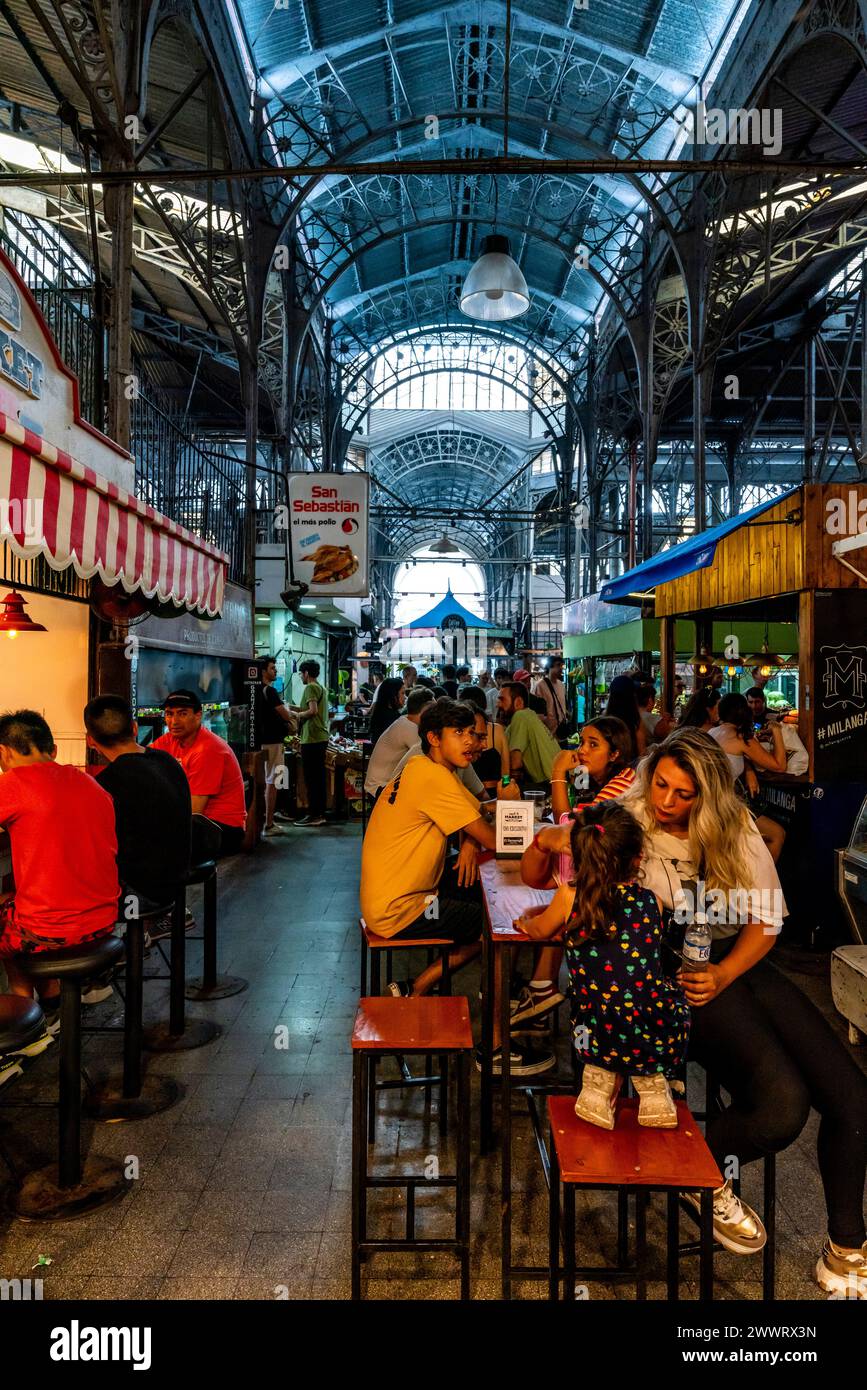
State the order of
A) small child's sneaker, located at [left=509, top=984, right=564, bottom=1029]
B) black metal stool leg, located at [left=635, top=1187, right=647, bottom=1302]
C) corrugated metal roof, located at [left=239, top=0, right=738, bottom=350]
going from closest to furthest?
black metal stool leg, located at [left=635, top=1187, right=647, bottom=1302] < small child's sneaker, located at [left=509, top=984, right=564, bottom=1029] < corrugated metal roof, located at [left=239, top=0, right=738, bottom=350]

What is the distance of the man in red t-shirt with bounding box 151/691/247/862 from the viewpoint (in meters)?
5.54

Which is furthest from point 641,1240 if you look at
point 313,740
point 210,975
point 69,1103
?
point 313,740

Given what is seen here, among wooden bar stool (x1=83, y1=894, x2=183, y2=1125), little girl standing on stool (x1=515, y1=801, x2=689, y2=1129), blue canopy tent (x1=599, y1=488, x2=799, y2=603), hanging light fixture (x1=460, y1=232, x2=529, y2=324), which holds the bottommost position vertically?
wooden bar stool (x1=83, y1=894, x2=183, y2=1125)

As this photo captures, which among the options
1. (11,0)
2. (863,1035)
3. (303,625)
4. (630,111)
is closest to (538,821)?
(863,1035)

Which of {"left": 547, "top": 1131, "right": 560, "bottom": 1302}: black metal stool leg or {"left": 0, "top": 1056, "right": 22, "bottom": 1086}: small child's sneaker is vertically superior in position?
{"left": 547, "top": 1131, "right": 560, "bottom": 1302}: black metal stool leg

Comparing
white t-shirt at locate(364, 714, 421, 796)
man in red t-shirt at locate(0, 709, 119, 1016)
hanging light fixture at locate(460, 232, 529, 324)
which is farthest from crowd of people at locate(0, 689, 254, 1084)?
hanging light fixture at locate(460, 232, 529, 324)

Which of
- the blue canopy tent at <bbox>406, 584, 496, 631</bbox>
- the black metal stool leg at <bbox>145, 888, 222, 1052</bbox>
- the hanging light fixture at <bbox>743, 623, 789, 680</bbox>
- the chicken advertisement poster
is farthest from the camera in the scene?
the blue canopy tent at <bbox>406, 584, 496, 631</bbox>

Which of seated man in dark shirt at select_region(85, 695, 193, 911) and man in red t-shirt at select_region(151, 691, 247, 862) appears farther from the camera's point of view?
man in red t-shirt at select_region(151, 691, 247, 862)

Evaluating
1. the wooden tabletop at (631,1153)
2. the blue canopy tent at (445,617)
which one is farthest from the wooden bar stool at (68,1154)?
the blue canopy tent at (445,617)

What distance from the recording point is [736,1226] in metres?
2.69

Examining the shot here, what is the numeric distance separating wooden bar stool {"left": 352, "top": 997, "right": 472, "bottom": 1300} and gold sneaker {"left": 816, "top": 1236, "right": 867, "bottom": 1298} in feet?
3.79

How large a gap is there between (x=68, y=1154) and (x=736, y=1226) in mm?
2446

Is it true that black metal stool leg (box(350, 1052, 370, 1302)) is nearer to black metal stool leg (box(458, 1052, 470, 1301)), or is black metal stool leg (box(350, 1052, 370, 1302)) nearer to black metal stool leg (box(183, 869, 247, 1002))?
black metal stool leg (box(458, 1052, 470, 1301))

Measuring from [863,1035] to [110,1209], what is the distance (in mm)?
3812
